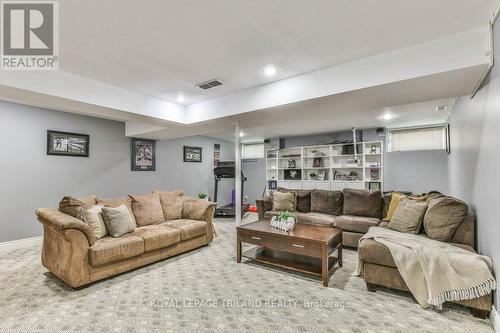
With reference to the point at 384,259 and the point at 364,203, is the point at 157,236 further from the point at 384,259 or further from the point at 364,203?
the point at 364,203

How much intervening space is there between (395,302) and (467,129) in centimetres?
227

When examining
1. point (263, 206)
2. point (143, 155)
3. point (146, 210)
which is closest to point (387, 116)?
point (263, 206)

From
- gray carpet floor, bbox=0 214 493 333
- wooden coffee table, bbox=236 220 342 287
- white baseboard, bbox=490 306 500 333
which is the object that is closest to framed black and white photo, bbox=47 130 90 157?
gray carpet floor, bbox=0 214 493 333

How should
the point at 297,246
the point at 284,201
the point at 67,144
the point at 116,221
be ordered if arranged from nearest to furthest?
the point at 297,246 → the point at 116,221 → the point at 67,144 → the point at 284,201

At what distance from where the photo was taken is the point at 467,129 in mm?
2961

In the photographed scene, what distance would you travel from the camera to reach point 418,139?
550 cm

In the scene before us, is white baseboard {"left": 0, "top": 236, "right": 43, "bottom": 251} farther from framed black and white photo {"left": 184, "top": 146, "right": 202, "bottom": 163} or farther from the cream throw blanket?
the cream throw blanket

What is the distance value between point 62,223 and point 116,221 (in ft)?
2.21

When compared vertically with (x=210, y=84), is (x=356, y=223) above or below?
below

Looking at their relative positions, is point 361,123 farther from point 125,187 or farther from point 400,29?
point 125,187

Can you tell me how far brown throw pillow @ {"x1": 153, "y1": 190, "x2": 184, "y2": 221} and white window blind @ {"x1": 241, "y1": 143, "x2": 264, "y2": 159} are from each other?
4.28 meters

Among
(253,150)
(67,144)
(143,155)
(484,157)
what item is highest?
(253,150)

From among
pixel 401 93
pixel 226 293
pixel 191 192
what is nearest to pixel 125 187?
pixel 191 192

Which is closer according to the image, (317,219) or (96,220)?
(96,220)
